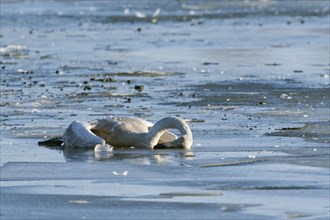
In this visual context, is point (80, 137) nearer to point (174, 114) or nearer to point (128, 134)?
point (128, 134)

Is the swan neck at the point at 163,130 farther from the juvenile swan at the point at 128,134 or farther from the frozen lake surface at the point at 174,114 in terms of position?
the frozen lake surface at the point at 174,114

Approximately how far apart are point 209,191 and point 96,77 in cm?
1094

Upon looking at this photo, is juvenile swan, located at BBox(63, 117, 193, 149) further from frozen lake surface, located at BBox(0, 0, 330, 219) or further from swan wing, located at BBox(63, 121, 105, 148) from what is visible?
frozen lake surface, located at BBox(0, 0, 330, 219)

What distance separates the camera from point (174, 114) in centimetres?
1598

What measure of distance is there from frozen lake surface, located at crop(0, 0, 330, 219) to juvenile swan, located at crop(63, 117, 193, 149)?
0.17 m

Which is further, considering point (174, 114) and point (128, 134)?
point (174, 114)

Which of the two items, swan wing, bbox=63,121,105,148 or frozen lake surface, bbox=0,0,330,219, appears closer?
frozen lake surface, bbox=0,0,330,219

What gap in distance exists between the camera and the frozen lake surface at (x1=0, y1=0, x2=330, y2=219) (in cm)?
983

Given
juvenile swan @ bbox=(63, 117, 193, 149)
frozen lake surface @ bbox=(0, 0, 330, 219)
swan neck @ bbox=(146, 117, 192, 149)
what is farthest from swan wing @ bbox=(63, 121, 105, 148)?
swan neck @ bbox=(146, 117, 192, 149)

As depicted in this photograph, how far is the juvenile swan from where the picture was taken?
13.0 m

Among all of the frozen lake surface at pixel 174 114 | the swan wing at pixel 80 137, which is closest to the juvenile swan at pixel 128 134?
the swan wing at pixel 80 137

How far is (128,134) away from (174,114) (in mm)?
2912

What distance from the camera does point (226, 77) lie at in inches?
823

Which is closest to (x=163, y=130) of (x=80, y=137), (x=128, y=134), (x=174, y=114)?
(x=128, y=134)
